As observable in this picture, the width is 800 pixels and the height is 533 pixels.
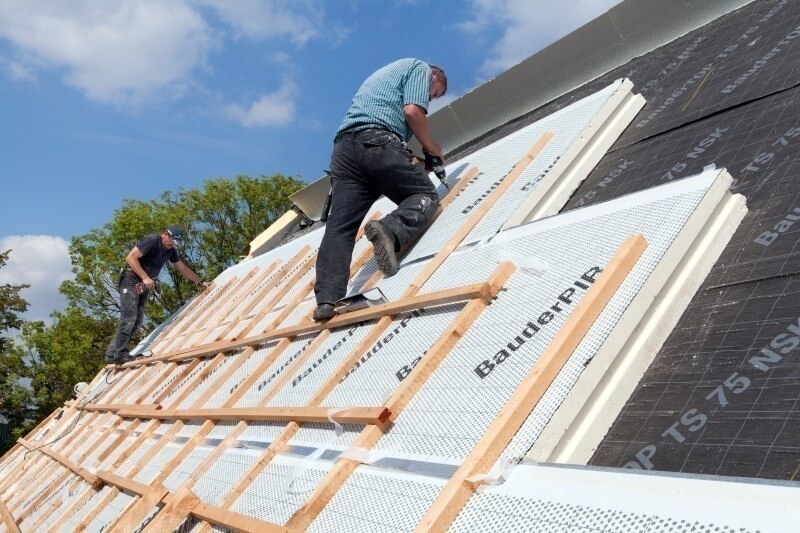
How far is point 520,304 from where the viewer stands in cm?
293

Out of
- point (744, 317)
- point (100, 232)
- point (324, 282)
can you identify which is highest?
point (100, 232)

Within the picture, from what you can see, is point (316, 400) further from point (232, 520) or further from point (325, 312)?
point (325, 312)

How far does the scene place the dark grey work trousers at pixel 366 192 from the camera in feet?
14.9

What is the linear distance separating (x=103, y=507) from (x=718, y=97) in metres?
→ 5.10

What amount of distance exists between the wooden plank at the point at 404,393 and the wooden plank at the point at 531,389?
0.61 metres

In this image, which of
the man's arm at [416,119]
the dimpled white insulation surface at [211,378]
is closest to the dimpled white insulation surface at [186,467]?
the dimpled white insulation surface at [211,378]

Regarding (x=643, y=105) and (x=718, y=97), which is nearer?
(x=718, y=97)

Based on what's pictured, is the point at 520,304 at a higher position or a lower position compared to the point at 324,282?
lower

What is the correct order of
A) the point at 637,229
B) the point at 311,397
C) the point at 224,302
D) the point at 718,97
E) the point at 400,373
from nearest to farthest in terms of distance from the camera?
the point at 637,229
the point at 400,373
the point at 311,397
the point at 718,97
the point at 224,302

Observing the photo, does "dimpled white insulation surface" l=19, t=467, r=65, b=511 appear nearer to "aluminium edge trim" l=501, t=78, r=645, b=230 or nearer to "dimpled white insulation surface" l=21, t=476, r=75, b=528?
"dimpled white insulation surface" l=21, t=476, r=75, b=528

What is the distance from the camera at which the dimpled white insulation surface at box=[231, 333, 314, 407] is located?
166 inches

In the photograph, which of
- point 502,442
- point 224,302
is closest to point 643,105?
point 502,442

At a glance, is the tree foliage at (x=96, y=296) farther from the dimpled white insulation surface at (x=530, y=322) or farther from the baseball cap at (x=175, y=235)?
the dimpled white insulation surface at (x=530, y=322)

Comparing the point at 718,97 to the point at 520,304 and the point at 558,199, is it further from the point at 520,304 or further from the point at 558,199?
the point at 520,304
